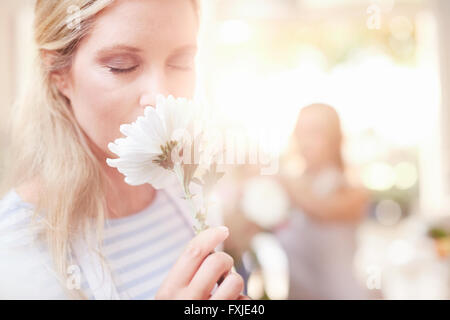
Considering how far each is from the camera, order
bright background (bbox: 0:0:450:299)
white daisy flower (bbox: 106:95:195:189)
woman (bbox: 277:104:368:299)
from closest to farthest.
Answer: white daisy flower (bbox: 106:95:195:189)
bright background (bbox: 0:0:450:299)
woman (bbox: 277:104:368:299)

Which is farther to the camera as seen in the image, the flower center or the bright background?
the bright background

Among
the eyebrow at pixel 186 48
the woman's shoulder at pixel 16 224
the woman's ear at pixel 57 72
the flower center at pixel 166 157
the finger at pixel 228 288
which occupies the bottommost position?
the finger at pixel 228 288

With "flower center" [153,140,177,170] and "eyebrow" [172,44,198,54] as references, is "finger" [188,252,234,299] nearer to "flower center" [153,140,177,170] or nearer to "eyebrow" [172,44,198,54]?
"flower center" [153,140,177,170]

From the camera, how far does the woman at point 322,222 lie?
0.67 meters

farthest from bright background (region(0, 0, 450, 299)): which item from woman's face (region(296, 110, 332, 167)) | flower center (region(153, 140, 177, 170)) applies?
flower center (region(153, 140, 177, 170))

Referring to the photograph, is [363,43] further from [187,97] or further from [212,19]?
[187,97]

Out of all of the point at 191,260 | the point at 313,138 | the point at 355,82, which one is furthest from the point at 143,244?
the point at 355,82

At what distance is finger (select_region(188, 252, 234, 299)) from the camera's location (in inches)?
14.2

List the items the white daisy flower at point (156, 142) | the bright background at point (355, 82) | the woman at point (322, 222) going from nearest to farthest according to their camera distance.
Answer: the white daisy flower at point (156, 142)
the bright background at point (355, 82)
the woman at point (322, 222)

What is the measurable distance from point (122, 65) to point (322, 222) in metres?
0.48

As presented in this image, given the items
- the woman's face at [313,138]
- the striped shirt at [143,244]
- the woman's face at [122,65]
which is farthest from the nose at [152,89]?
the woman's face at [313,138]

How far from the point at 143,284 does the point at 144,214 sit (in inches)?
2.8

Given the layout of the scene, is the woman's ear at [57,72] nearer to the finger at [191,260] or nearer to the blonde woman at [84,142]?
the blonde woman at [84,142]

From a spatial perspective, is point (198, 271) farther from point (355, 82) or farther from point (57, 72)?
point (355, 82)
